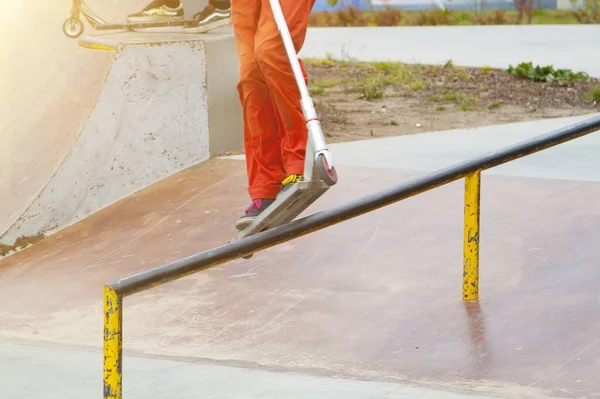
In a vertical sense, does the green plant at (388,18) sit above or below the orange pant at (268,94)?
below

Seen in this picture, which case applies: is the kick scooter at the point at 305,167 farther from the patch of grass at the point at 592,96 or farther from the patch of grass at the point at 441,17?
the patch of grass at the point at 441,17

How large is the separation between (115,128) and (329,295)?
2.80 m

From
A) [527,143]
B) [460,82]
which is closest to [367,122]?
[460,82]

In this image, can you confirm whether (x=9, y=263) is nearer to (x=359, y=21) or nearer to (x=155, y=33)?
(x=155, y=33)

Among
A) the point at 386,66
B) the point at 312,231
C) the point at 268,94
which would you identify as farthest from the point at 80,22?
the point at 386,66

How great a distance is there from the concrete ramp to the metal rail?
332cm

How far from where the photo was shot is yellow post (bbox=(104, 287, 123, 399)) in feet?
11.6

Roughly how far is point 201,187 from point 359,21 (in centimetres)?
1300

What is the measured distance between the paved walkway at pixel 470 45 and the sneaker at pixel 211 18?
549 centimetres

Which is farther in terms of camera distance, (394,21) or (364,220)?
(394,21)

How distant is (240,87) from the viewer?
495cm

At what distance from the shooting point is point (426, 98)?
40.3 ft

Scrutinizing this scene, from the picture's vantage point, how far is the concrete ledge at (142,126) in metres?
7.90

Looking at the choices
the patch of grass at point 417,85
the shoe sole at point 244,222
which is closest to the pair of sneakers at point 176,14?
the patch of grass at point 417,85
